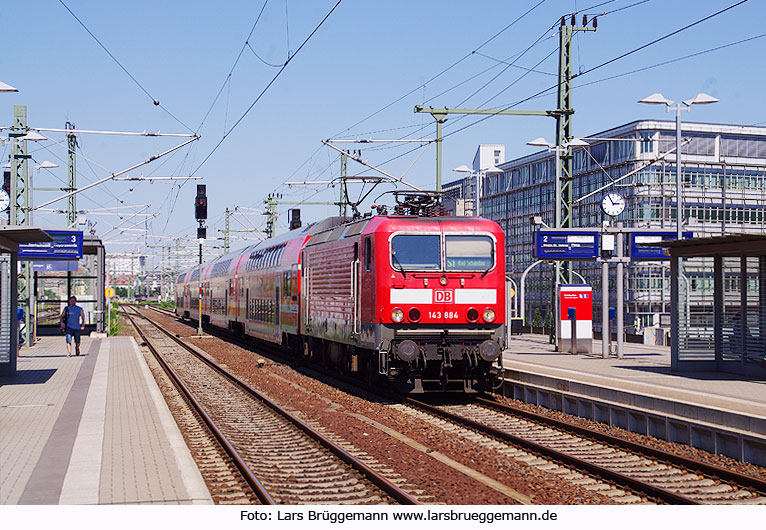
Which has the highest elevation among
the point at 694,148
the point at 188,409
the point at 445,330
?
the point at 694,148

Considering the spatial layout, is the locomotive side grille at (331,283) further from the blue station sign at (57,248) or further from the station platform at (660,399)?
the blue station sign at (57,248)

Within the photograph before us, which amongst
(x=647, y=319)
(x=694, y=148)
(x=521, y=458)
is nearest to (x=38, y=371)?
(x=521, y=458)

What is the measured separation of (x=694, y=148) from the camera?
78.0 metres

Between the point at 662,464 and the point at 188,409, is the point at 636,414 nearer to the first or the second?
the point at 662,464

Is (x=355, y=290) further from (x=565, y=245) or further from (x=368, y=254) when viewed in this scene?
(x=565, y=245)

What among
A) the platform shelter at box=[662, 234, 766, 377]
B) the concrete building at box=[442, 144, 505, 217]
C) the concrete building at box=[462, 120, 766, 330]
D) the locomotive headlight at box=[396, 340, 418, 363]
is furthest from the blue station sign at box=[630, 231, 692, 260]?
the concrete building at box=[442, 144, 505, 217]

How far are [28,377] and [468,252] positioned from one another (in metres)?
Answer: 10.7

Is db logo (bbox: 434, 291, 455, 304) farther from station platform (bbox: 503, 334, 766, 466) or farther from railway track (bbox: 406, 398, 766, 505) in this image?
station platform (bbox: 503, 334, 766, 466)

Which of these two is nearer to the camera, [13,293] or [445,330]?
[445,330]

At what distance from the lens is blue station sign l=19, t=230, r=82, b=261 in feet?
88.9

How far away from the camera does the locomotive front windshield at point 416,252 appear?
654 inches

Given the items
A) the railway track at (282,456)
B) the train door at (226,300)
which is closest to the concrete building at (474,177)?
the train door at (226,300)

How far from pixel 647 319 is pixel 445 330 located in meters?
61.4

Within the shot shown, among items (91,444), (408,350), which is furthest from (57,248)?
(91,444)
